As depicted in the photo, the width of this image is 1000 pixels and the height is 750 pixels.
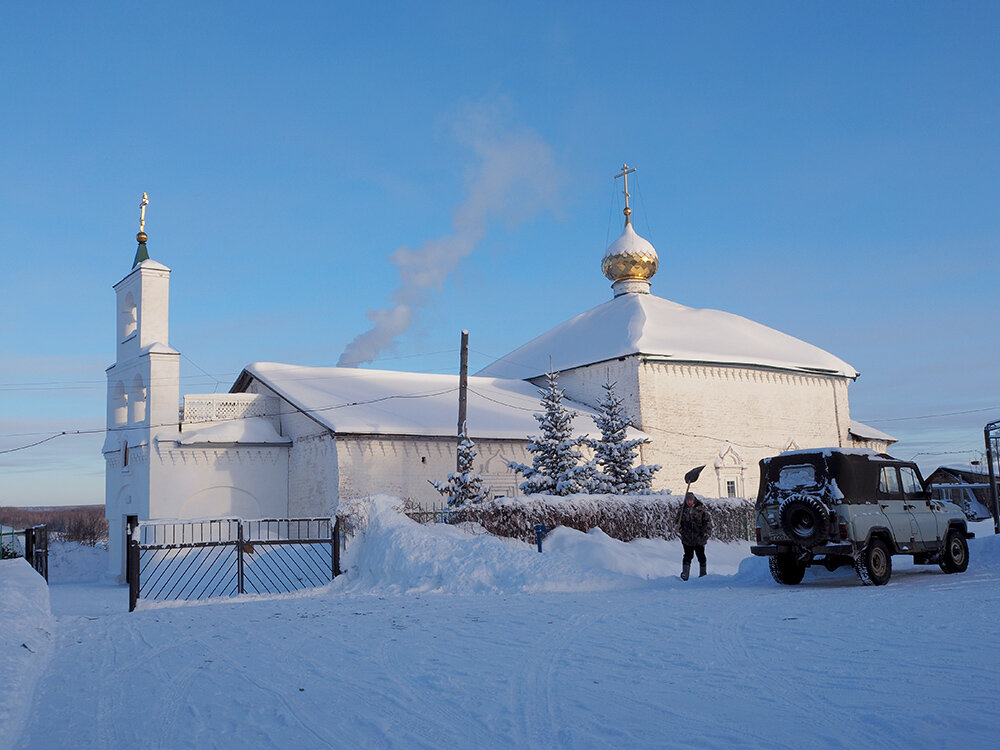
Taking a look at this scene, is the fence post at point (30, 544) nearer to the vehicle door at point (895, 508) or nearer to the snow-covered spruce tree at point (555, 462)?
the snow-covered spruce tree at point (555, 462)

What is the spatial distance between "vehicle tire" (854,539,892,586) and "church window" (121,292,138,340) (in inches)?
1060

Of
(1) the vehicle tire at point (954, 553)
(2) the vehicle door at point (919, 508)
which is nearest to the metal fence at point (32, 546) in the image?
(2) the vehicle door at point (919, 508)

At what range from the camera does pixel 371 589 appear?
53.4 feet

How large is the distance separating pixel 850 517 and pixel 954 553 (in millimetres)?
3185

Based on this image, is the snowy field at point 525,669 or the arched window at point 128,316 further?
the arched window at point 128,316

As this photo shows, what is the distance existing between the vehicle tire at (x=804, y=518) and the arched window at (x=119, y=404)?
26.3m

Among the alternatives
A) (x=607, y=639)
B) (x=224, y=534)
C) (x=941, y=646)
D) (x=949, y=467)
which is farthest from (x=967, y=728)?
(x=949, y=467)

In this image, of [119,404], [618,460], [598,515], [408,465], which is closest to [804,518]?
[598,515]

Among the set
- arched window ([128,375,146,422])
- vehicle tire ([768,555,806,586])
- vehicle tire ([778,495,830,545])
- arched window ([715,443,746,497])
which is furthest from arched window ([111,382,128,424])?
vehicle tire ([778,495,830,545])

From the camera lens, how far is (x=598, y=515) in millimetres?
22625

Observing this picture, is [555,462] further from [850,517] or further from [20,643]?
[20,643]

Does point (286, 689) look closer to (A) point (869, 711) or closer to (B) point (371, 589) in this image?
(A) point (869, 711)

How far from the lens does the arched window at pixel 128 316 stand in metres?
32.3

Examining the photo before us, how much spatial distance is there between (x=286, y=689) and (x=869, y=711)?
14.5 feet
